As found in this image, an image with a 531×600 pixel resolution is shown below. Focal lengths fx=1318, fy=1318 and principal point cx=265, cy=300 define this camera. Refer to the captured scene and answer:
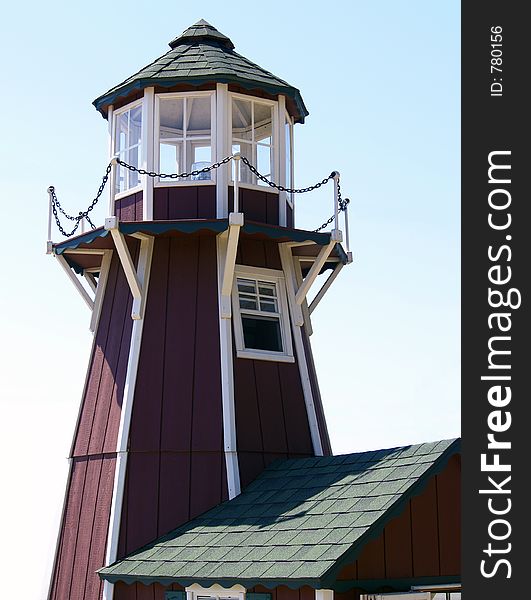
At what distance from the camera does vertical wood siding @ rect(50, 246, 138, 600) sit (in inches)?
714

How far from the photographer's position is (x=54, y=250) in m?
19.9

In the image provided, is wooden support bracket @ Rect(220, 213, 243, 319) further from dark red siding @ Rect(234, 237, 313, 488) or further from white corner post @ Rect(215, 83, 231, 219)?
white corner post @ Rect(215, 83, 231, 219)

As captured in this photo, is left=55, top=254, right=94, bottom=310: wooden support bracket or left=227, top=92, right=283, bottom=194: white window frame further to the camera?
left=55, top=254, right=94, bottom=310: wooden support bracket

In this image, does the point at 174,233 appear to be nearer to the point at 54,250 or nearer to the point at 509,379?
the point at 54,250

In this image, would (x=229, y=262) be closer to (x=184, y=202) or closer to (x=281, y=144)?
(x=184, y=202)

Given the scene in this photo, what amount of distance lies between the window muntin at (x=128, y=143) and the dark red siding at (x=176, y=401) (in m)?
1.27

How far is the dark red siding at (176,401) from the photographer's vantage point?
17859mm

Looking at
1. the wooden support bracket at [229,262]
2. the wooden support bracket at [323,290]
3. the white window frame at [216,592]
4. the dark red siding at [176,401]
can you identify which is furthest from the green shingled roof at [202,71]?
the white window frame at [216,592]

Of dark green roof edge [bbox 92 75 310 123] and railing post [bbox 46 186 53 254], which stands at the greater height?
dark green roof edge [bbox 92 75 310 123]

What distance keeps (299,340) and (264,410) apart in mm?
1476

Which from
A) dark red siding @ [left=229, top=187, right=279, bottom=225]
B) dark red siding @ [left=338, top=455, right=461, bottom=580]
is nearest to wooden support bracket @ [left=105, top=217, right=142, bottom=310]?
dark red siding @ [left=229, top=187, right=279, bottom=225]

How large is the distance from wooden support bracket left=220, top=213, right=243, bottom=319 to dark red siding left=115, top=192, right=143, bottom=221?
5.05 feet

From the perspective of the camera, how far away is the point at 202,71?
63.7 feet

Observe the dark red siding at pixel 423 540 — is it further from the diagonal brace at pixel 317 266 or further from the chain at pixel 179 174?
the chain at pixel 179 174
